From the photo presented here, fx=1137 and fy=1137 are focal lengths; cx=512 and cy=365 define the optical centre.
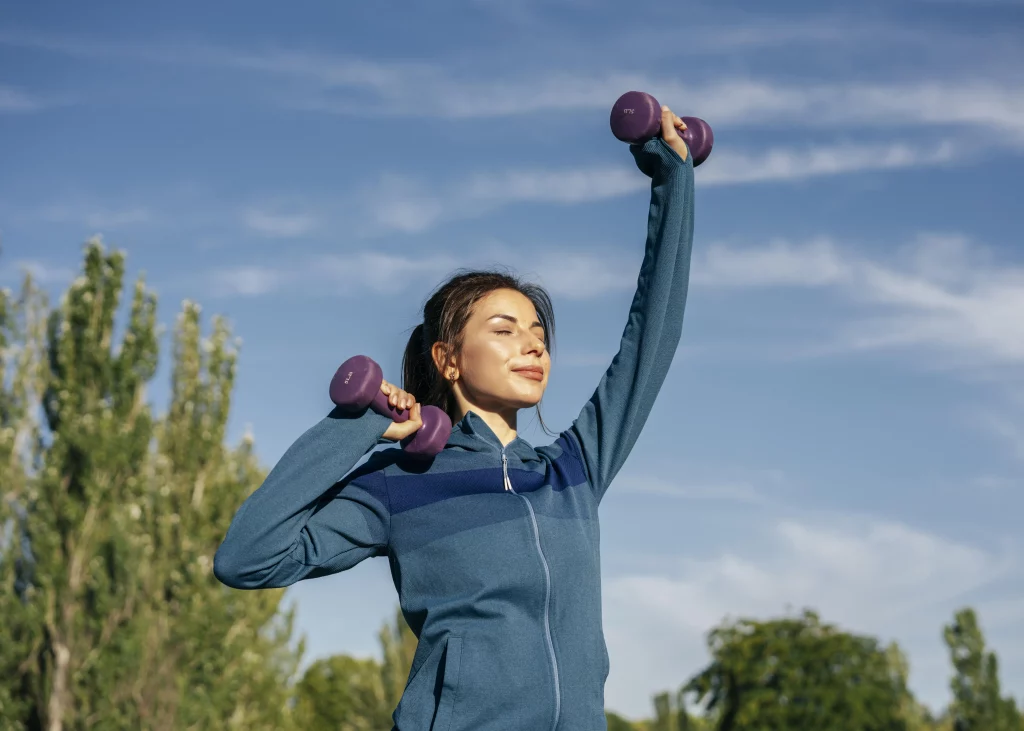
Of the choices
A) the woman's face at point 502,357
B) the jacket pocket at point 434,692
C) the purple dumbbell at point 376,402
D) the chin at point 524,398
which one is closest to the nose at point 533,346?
the woman's face at point 502,357

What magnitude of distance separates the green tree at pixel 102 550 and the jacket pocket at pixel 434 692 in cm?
1551

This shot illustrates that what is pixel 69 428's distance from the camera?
17.3 m

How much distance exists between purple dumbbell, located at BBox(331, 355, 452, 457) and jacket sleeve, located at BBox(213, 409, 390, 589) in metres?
0.05

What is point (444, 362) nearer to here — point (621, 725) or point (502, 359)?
point (502, 359)

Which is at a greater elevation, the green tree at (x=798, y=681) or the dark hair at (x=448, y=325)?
the green tree at (x=798, y=681)

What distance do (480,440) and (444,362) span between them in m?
0.37

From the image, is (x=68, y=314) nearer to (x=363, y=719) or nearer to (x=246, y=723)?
(x=246, y=723)

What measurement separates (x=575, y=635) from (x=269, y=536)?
80 cm

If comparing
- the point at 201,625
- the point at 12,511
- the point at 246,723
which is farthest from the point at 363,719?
the point at 12,511

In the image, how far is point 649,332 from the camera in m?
3.21

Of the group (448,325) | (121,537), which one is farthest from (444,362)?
(121,537)

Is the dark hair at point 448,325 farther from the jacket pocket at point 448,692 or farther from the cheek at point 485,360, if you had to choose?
the jacket pocket at point 448,692

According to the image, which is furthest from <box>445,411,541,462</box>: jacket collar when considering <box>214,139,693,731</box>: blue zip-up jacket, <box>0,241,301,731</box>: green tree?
<box>0,241,301,731</box>: green tree

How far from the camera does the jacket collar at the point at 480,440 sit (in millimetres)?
3123
